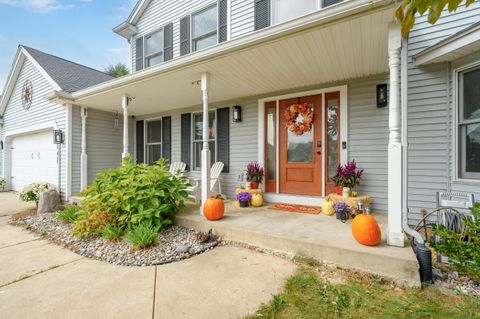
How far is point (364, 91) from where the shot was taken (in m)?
3.95

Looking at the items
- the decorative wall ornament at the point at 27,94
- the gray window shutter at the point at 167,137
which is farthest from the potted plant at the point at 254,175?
the decorative wall ornament at the point at 27,94

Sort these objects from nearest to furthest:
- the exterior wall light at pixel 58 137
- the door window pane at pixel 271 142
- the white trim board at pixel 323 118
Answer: the white trim board at pixel 323 118 → the door window pane at pixel 271 142 → the exterior wall light at pixel 58 137

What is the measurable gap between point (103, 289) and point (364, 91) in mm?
4358

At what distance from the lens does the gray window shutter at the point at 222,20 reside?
5.53 metres

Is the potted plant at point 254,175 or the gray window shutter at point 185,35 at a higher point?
the gray window shutter at point 185,35

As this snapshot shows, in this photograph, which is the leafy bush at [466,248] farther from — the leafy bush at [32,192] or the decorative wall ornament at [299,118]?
the leafy bush at [32,192]

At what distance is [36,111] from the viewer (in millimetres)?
6918

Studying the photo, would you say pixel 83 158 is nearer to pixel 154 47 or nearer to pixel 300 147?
pixel 154 47

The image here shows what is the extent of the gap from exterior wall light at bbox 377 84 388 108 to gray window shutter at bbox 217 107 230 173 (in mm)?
2920

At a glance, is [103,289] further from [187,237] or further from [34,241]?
[34,241]

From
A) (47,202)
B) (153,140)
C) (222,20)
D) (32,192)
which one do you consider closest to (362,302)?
(222,20)

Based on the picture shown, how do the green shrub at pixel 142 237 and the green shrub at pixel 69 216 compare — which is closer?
the green shrub at pixel 142 237

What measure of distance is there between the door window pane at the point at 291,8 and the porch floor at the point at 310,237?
150 inches

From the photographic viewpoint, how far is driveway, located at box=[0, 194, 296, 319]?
1.81 m
